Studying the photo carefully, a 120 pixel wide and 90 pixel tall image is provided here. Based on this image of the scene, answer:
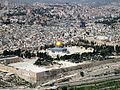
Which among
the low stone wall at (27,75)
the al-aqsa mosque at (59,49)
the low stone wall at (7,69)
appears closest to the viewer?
the low stone wall at (27,75)

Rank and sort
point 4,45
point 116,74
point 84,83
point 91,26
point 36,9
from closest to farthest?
point 84,83, point 116,74, point 4,45, point 91,26, point 36,9

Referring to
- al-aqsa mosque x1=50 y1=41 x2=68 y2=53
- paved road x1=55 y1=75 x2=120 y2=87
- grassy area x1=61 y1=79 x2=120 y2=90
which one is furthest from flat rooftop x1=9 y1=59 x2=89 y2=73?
al-aqsa mosque x1=50 y1=41 x2=68 y2=53

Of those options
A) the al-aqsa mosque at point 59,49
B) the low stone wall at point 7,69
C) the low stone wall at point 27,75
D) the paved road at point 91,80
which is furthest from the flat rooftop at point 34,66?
the al-aqsa mosque at point 59,49

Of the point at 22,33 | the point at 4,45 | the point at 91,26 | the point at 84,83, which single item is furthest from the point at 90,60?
the point at 91,26

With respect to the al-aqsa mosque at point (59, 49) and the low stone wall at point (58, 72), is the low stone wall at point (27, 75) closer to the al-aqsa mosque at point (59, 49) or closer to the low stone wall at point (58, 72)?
the low stone wall at point (58, 72)

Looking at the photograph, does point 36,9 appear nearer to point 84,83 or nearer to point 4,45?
point 4,45

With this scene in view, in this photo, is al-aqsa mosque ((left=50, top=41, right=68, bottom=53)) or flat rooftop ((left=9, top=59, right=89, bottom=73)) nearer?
flat rooftop ((left=9, top=59, right=89, bottom=73))

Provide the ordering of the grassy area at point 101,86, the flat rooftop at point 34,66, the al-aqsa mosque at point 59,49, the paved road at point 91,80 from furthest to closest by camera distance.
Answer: the al-aqsa mosque at point 59,49, the flat rooftop at point 34,66, the paved road at point 91,80, the grassy area at point 101,86

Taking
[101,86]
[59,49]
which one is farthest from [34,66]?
[59,49]

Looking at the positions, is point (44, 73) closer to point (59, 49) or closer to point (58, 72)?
point (58, 72)

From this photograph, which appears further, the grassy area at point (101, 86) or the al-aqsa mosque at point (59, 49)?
the al-aqsa mosque at point (59, 49)

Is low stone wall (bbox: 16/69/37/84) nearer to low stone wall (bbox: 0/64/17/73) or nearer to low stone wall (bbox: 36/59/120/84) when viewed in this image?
low stone wall (bbox: 36/59/120/84)
